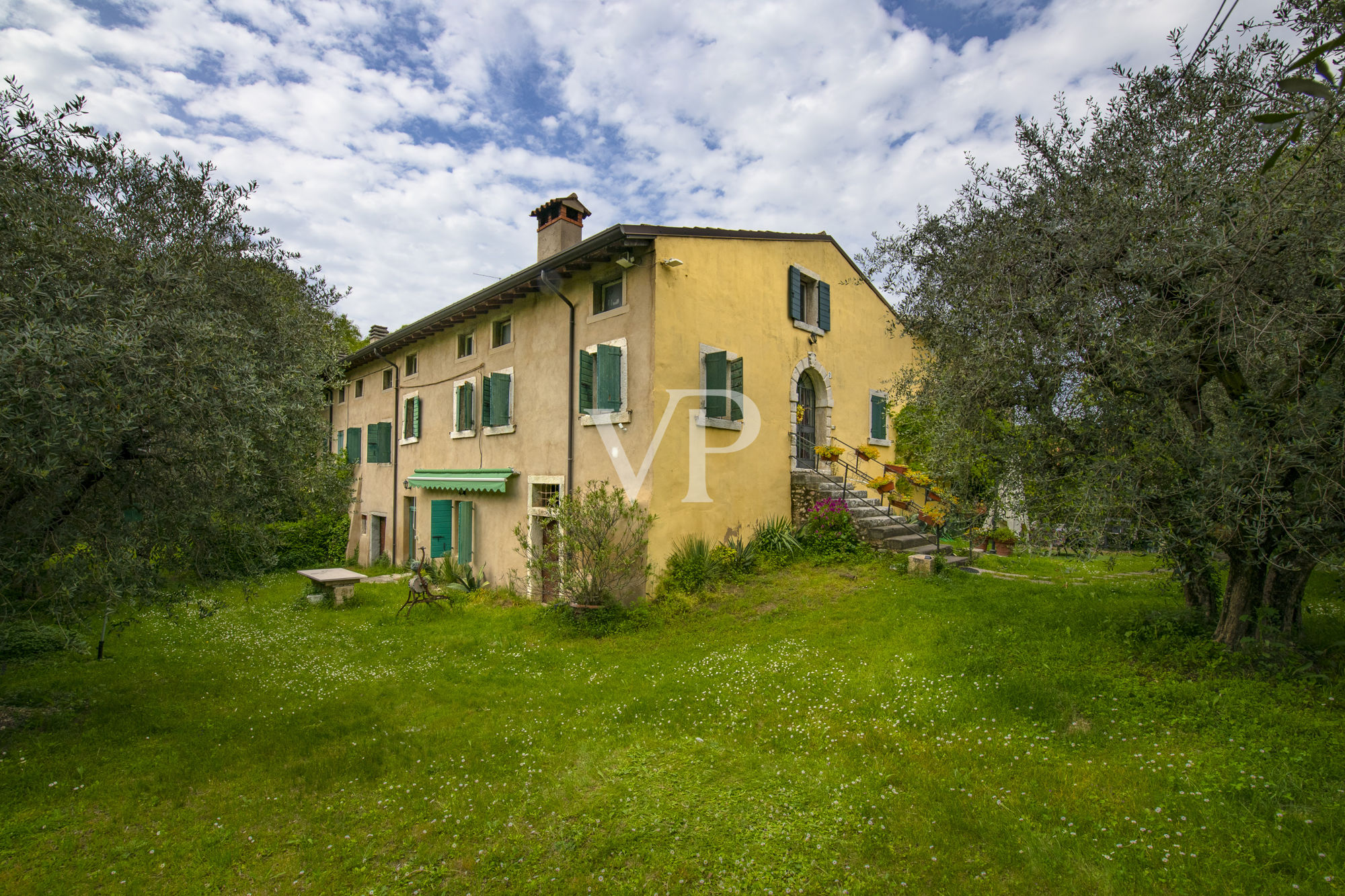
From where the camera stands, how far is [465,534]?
43.2 ft

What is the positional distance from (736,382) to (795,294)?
2766mm

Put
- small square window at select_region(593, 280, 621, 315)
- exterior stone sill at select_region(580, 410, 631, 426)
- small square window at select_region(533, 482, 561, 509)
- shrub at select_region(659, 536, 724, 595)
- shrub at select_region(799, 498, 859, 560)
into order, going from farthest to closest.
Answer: small square window at select_region(533, 482, 561, 509) < shrub at select_region(799, 498, 859, 560) < small square window at select_region(593, 280, 621, 315) < exterior stone sill at select_region(580, 410, 631, 426) < shrub at select_region(659, 536, 724, 595)

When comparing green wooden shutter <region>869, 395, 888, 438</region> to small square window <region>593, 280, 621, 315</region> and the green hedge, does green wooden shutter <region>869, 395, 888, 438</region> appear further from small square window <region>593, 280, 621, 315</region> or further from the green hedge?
the green hedge

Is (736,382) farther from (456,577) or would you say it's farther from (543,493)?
(456,577)

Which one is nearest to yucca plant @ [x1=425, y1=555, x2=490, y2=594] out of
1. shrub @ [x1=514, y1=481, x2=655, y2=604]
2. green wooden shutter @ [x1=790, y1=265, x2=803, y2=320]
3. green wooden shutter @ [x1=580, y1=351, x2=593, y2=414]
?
shrub @ [x1=514, y1=481, x2=655, y2=604]

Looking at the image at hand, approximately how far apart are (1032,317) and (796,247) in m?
7.38

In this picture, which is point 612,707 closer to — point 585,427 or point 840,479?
point 585,427

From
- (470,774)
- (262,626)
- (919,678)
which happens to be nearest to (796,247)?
(919,678)

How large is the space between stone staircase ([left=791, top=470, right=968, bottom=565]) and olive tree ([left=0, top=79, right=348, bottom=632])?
8.46 metres

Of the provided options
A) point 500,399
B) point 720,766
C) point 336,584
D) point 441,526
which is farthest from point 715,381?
point 336,584

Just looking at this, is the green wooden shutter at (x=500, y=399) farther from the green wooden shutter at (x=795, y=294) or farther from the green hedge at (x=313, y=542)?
the green hedge at (x=313, y=542)

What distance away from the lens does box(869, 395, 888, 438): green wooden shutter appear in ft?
46.5

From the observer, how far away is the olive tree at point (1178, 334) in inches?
161

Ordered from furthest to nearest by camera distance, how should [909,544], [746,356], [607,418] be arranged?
[746,356], [909,544], [607,418]
